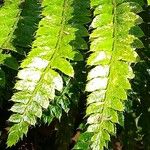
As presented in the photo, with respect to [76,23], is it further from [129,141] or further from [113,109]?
[129,141]

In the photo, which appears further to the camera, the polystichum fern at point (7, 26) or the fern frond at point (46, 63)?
the polystichum fern at point (7, 26)

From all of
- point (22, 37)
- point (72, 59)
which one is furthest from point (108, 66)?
point (22, 37)

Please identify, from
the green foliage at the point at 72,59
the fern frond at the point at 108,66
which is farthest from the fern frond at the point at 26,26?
the fern frond at the point at 108,66

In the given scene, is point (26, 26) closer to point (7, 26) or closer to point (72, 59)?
point (7, 26)

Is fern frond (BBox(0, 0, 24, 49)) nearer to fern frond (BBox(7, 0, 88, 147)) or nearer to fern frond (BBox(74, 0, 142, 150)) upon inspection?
fern frond (BBox(7, 0, 88, 147))

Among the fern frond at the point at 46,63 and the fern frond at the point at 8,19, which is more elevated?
the fern frond at the point at 8,19

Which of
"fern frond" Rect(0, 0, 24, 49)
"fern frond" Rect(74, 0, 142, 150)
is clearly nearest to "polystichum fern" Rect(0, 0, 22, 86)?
"fern frond" Rect(0, 0, 24, 49)

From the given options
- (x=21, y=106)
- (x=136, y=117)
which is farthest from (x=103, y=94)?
(x=136, y=117)

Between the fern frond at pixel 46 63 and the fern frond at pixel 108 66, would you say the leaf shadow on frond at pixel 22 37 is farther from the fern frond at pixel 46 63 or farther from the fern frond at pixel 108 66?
the fern frond at pixel 108 66
